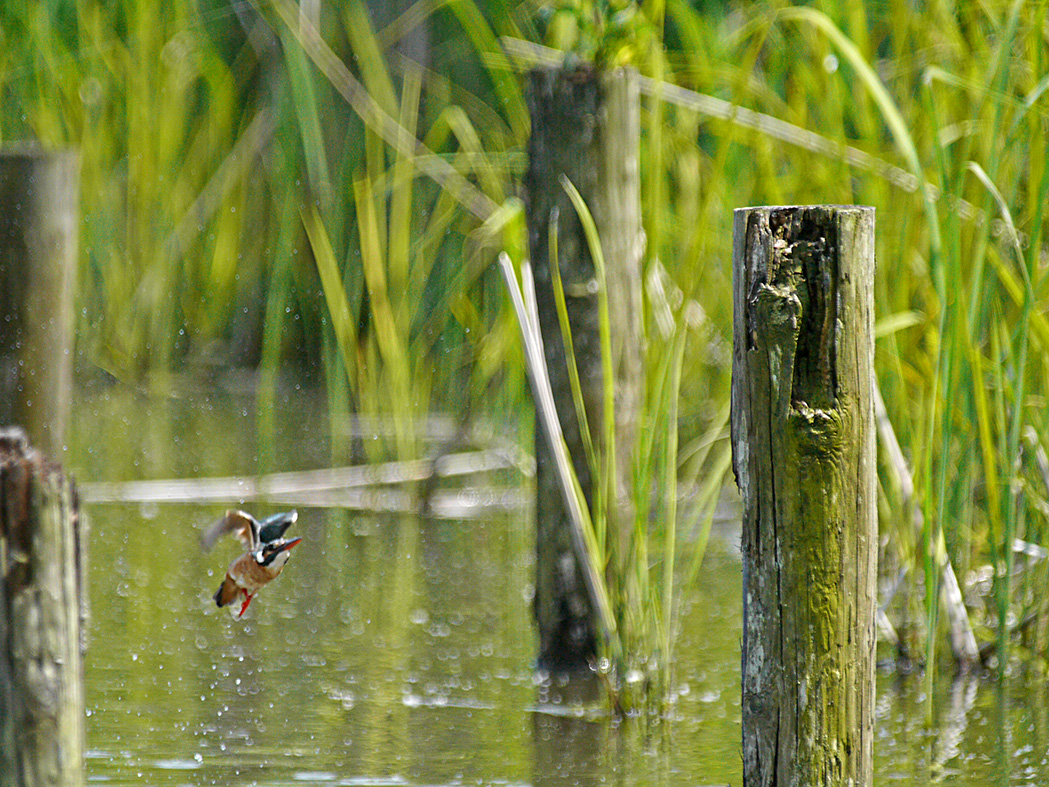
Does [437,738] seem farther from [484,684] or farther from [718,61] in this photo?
[718,61]

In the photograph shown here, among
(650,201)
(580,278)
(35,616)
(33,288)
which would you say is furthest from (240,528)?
(33,288)

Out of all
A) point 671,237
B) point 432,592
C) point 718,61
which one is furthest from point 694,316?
point 432,592

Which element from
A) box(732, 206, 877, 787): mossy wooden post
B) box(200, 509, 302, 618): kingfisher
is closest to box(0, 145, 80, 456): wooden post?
box(200, 509, 302, 618): kingfisher

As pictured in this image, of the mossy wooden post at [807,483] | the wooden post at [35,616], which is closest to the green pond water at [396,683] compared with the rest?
the mossy wooden post at [807,483]

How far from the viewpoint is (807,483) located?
2.40 m

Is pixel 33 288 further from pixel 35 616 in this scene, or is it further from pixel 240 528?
pixel 35 616

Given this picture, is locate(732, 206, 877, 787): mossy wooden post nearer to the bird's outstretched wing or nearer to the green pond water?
the green pond water

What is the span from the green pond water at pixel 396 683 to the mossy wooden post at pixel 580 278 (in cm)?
26

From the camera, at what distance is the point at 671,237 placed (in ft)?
15.5

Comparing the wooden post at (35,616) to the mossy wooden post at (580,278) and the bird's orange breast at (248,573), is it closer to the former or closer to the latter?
the bird's orange breast at (248,573)

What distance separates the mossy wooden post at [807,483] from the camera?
2.38 metres

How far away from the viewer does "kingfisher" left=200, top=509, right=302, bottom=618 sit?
265 cm

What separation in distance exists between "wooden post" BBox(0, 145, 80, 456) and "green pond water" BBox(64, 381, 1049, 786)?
66 cm

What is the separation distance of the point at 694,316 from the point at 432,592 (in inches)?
47.2
